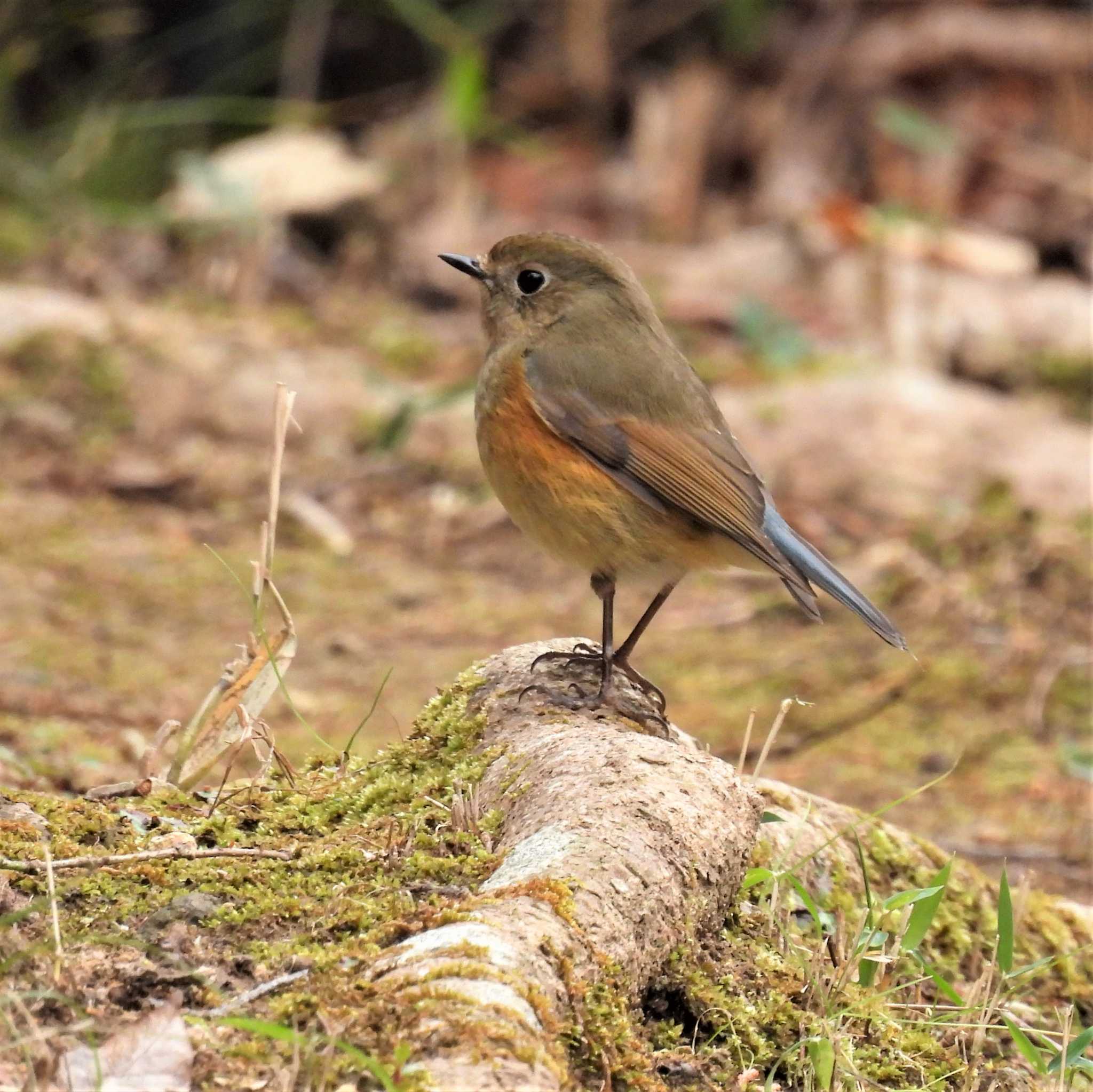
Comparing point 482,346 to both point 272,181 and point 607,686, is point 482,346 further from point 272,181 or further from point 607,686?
point 607,686

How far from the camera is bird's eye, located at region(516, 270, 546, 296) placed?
4477 millimetres

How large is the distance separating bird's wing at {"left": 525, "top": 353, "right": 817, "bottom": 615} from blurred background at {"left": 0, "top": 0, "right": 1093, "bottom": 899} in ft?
3.31

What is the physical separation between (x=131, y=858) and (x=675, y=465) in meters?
1.89

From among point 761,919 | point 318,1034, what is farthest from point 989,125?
point 318,1034

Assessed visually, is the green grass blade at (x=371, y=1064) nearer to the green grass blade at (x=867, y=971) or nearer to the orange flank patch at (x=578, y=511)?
the green grass blade at (x=867, y=971)

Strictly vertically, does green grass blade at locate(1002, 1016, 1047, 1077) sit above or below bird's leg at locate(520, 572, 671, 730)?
below

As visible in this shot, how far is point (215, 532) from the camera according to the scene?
276 inches

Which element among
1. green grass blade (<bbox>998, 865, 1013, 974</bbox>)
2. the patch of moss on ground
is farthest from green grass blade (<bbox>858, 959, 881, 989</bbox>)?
the patch of moss on ground

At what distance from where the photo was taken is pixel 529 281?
4.49m

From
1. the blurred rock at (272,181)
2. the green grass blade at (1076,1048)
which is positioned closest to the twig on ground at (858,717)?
the green grass blade at (1076,1048)

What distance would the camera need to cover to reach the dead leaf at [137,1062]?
2023mm

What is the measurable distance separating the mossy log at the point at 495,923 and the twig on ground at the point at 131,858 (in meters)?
0.01

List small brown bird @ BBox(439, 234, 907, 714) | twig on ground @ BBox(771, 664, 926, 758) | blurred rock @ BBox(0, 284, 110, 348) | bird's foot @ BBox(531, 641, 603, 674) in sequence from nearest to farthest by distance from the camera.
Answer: bird's foot @ BBox(531, 641, 603, 674) < small brown bird @ BBox(439, 234, 907, 714) < twig on ground @ BBox(771, 664, 926, 758) < blurred rock @ BBox(0, 284, 110, 348)

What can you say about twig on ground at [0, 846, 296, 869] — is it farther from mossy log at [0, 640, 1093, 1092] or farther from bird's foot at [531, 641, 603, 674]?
bird's foot at [531, 641, 603, 674]
